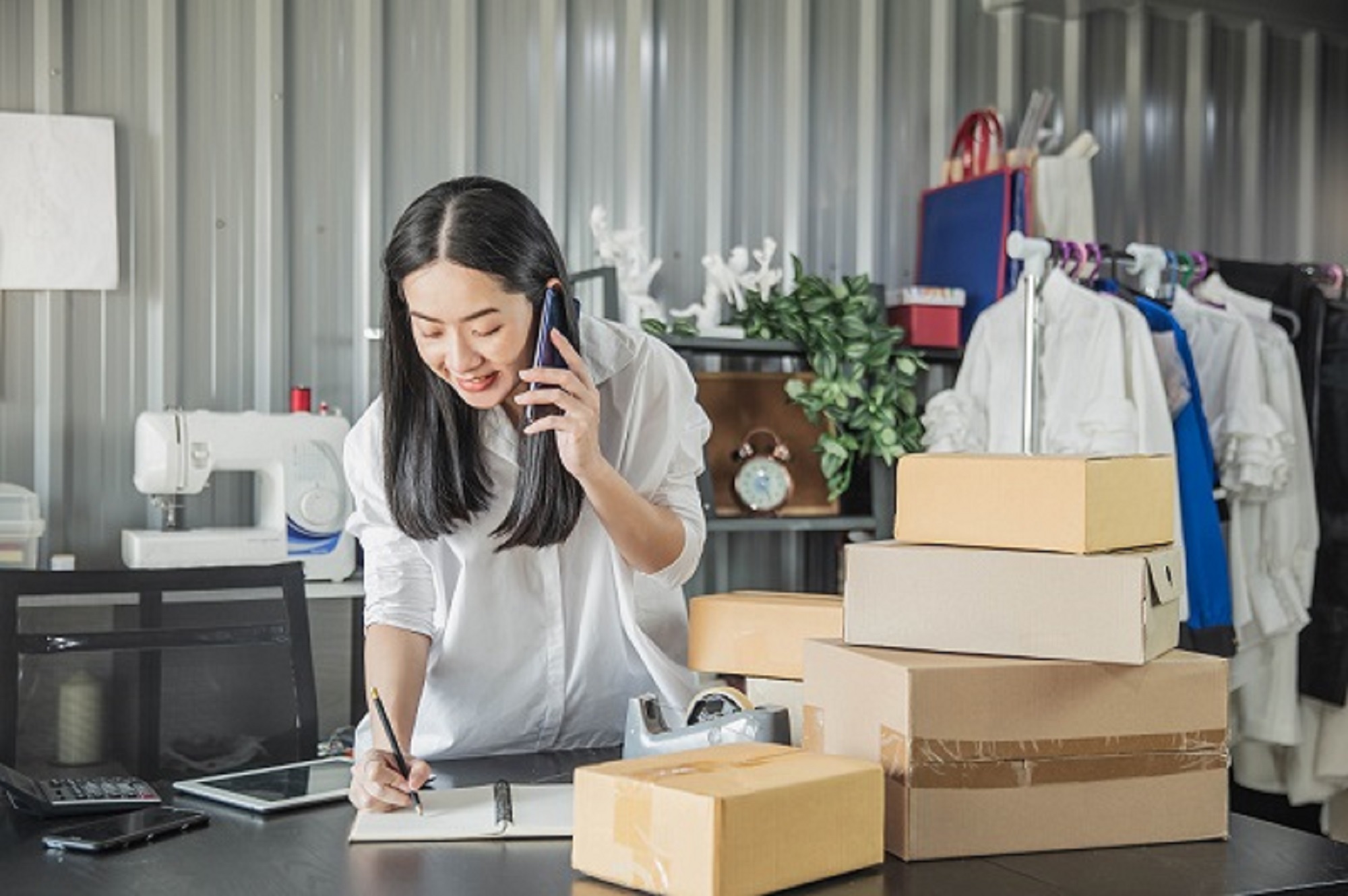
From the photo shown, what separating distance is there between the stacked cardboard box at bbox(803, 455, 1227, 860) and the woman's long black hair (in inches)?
22.2

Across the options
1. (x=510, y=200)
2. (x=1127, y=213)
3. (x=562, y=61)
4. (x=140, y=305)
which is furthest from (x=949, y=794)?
(x=1127, y=213)

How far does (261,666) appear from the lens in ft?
8.37

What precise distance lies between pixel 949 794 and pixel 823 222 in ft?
10.7

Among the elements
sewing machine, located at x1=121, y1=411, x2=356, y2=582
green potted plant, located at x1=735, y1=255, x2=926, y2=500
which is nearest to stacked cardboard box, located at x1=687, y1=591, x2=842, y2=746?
sewing machine, located at x1=121, y1=411, x2=356, y2=582

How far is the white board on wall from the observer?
3.74m

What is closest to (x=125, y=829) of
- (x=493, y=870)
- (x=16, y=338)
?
(x=493, y=870)

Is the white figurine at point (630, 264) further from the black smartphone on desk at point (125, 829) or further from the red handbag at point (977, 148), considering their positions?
the black smartphone on desk at point (125, 829)

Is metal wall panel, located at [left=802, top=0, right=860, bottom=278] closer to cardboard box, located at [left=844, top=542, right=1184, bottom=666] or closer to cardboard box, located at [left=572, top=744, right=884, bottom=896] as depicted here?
cardboard box, located at [left=844, top=542, right=1184, bottom=666]

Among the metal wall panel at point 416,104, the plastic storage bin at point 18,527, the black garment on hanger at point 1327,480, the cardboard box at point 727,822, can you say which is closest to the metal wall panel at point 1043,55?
the black garment on hanger at point 1327,480

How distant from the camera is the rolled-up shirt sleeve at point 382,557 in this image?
7.27ft

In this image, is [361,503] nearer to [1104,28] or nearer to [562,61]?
[562,61]

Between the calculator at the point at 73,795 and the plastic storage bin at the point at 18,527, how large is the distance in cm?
162

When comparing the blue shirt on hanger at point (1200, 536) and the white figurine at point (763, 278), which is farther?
the white figurine at point (763, 278)

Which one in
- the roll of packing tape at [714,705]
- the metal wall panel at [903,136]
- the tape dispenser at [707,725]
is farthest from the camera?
the metal wall panel at [903,136]
